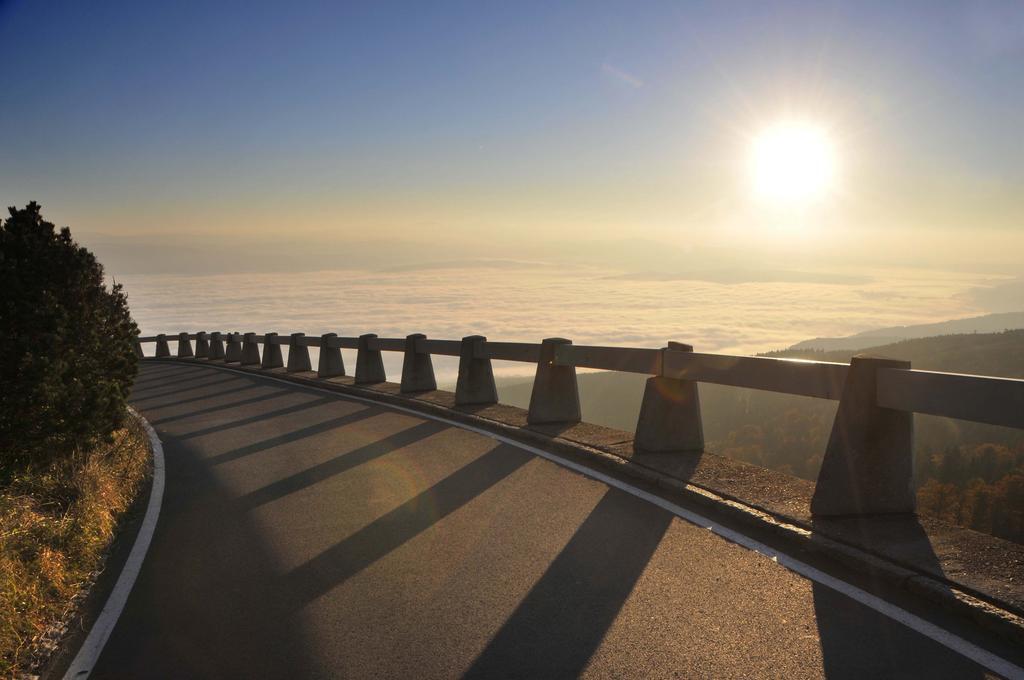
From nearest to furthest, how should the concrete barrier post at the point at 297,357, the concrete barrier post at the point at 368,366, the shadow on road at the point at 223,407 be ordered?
the shadow on road at the point at 223,407
the concrete barrier post at the point at 368,366
the concrete barrier post at the point at 297,357

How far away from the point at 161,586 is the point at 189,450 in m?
6.65

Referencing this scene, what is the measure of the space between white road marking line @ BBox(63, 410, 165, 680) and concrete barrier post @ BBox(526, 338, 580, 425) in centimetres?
487

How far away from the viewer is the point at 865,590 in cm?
499

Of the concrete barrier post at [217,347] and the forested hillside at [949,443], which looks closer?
the concrete barrier post at [217,347]

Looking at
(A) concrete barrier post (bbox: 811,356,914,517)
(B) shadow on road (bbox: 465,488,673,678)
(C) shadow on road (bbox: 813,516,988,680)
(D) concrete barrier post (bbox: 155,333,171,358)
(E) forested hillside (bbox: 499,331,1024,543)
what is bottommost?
(E) forested hillside (bbox: 499,331,1024,543)

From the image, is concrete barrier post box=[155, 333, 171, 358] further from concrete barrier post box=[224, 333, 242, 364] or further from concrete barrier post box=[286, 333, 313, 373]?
concrete barrier post box=[286, 333, 313, 373]

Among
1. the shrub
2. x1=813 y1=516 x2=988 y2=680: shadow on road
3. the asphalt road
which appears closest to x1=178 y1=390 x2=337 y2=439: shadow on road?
the shrub

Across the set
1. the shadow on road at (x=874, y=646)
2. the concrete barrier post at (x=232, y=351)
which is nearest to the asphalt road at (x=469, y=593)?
the shadow on road at (x=874, y=646)

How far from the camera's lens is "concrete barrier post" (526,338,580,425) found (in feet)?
38.3

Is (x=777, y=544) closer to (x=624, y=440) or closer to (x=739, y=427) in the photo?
(x=624, y=440)

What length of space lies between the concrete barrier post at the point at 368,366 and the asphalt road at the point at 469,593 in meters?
10.1

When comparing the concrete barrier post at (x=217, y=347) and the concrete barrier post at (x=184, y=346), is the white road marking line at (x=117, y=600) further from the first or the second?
the concrete barrier post at (x=184, y=346)

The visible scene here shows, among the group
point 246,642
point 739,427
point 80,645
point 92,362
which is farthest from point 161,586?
point 739,427

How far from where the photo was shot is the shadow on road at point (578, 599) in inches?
166
